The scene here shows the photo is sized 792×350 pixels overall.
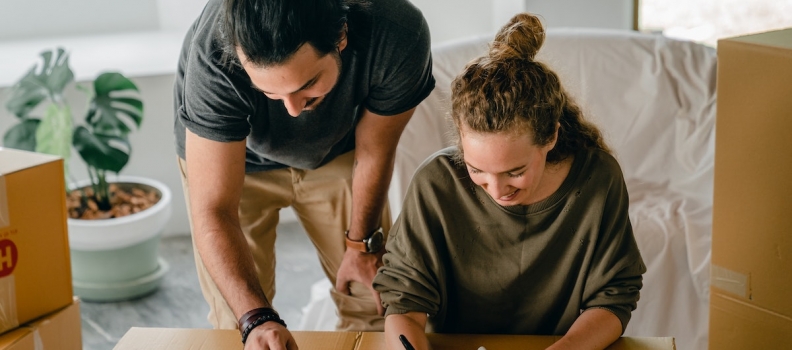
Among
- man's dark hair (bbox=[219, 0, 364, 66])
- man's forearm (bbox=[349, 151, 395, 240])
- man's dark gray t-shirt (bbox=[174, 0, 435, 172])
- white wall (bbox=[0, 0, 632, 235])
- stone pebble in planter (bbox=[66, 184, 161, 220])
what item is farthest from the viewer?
white wall (bbox=[0, 0, 632, 235])

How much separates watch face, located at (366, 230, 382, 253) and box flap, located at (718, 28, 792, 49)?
2.44ft

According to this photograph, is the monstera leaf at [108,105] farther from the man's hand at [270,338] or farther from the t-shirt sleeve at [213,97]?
the man's hand at [270,338]

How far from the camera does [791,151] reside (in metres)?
1.25

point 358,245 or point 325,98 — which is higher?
point 325,98

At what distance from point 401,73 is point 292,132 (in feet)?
0.75

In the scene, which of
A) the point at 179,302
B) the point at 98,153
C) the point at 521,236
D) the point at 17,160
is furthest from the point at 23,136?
the point at 521,236

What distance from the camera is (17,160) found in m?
1.34

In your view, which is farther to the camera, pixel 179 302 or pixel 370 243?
pixel 179 302

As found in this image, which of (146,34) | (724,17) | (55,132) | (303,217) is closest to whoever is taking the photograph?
(303,217)

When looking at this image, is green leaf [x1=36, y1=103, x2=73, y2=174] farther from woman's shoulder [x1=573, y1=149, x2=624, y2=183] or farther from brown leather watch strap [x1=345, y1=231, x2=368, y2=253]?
woman's shoulder [x1=573, y1=149, x2=624, y2=183]

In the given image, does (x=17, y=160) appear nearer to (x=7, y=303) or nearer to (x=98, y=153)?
(x=7, y=303)

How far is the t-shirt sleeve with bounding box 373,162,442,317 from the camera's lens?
133cm

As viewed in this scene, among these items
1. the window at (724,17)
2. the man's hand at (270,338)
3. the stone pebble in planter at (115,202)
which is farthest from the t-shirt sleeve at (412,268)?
the window at (724,17)

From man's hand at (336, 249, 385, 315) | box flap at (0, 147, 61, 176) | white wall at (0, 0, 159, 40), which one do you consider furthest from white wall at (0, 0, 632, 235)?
box flap at (0, 147, 61, 176)
